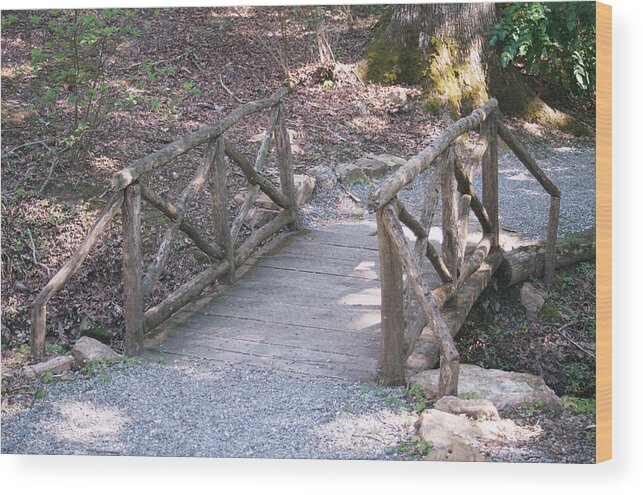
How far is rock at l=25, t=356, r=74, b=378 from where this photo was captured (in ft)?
15.7

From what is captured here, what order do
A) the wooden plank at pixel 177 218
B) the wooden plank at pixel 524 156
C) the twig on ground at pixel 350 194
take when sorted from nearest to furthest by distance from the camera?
the wooden plank at pixel 177 218 → the wooden plank at pixel 524 156 → the twig on ground at pixel 350 194

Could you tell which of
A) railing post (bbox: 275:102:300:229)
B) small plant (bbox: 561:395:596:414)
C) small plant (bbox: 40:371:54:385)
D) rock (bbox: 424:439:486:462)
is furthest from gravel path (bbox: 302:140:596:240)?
small plant (bbox: 40:371:54:385)

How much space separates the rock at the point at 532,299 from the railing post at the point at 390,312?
205cm

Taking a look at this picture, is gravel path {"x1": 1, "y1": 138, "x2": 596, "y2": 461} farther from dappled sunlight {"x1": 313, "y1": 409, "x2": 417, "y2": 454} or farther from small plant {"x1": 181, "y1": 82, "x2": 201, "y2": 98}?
small plant {"x1": 181, "y1": 82, "x2": 201, "y2": 98}

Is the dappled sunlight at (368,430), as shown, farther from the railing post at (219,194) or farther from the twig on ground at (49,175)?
the twig on ground at (49,175)

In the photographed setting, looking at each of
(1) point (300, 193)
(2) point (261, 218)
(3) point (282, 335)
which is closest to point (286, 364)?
(3) point (282, 335)

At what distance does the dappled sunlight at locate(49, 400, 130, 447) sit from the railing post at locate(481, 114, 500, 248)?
3.17m

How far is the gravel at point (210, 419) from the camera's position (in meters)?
4.40

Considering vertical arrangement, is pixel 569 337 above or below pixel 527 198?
below

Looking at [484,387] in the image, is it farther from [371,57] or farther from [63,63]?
[371,57]

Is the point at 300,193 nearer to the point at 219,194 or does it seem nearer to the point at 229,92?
the point at 219,194

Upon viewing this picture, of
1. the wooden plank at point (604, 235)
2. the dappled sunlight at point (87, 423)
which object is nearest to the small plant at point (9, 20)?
the dappled sunlight at point (87, 423)

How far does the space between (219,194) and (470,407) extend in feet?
7.64

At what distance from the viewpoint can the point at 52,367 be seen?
4.82 m
